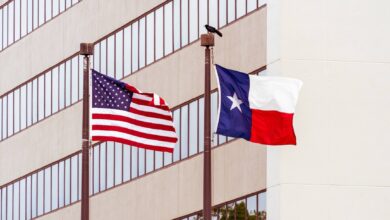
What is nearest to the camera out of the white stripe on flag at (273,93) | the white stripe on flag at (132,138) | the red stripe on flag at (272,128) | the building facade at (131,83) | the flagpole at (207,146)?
the flagpole at (207,146)

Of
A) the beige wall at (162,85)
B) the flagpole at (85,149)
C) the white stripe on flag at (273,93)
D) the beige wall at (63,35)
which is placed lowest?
the flagpole at (85,149)

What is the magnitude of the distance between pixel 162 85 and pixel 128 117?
1691 centimetres

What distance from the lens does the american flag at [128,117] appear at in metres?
39.1

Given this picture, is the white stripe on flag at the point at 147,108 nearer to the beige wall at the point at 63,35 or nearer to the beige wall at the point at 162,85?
the beige wall at the point at 162,85

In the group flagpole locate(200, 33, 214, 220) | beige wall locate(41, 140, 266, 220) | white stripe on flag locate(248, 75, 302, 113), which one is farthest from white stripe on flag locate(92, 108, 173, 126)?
beige wall locate(41, 140, 266, 220)

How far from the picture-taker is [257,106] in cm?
4181

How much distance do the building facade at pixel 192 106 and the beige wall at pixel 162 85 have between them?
0.05 m

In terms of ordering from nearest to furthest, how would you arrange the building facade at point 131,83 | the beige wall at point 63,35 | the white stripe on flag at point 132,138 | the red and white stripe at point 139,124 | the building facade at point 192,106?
the white stripe on flag at point 132,138, the red and white stripe at point 139,124, the building facade at point 192,106, the building facade at point 131,83, the beige wall at point 63,35

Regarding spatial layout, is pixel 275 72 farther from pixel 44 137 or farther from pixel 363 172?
pixel 44 137

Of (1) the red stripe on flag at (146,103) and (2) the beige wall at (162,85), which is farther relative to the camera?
(2) the beige wall at (162,85)

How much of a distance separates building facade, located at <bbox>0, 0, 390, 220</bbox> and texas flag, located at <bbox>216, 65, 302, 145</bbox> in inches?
105

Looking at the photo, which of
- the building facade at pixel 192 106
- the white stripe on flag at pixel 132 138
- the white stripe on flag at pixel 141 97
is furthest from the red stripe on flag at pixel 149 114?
the building facade at pixel 192 106

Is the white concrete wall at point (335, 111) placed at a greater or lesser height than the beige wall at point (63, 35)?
lesser

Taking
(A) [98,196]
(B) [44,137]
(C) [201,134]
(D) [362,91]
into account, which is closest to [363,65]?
(D) [362,91]
